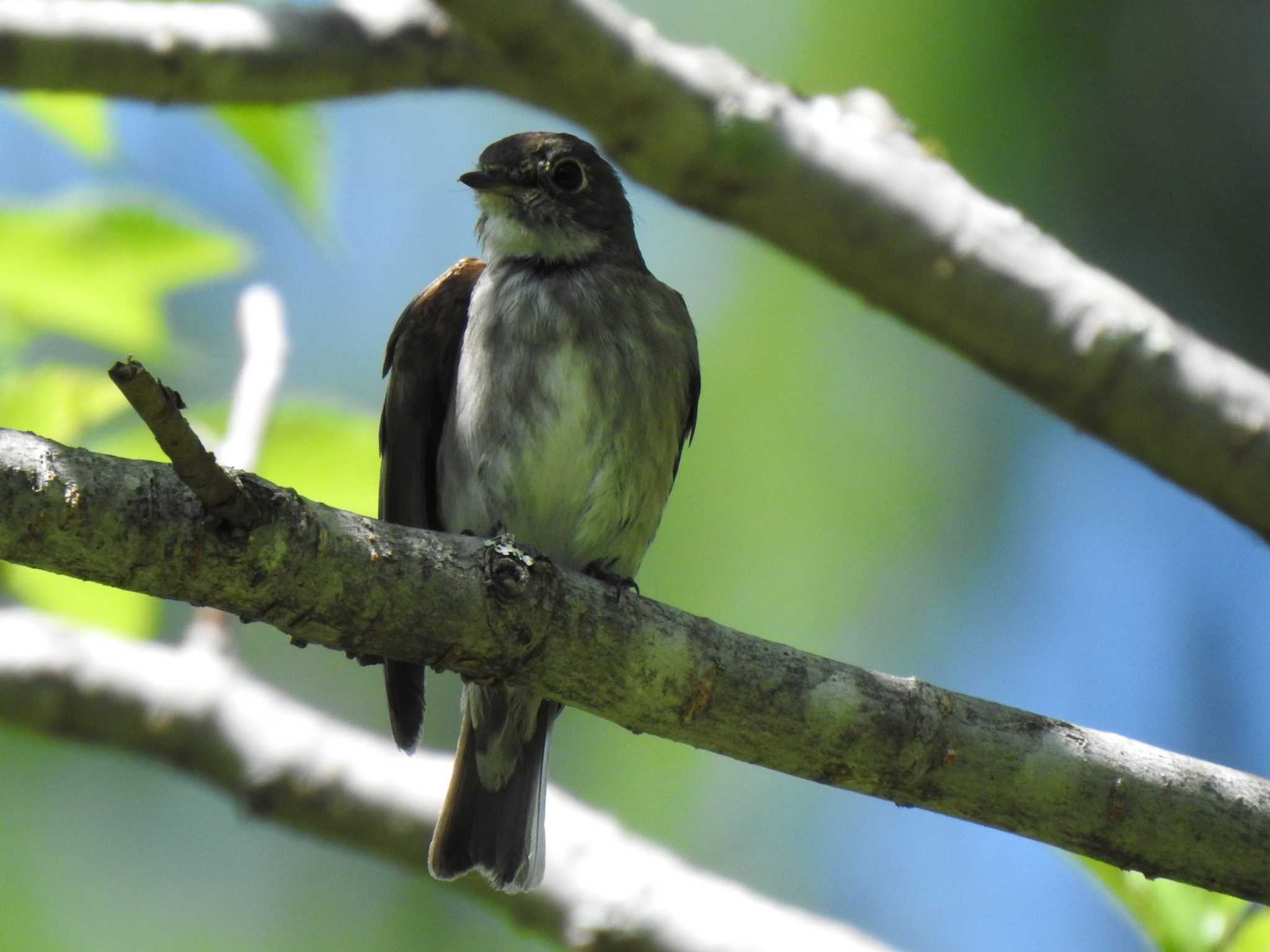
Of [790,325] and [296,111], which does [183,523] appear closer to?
[296,111]

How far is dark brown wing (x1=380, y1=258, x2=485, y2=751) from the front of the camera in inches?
206

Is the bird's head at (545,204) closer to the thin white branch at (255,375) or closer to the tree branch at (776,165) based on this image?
the thin white branch at (255,375)

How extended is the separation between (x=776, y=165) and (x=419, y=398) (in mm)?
1840

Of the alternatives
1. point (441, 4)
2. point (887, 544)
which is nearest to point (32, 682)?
point (441, 4)

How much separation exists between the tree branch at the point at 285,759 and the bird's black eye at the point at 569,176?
2.21 meters

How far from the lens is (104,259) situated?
3.90 meters

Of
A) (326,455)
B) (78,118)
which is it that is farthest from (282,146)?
(326,455)

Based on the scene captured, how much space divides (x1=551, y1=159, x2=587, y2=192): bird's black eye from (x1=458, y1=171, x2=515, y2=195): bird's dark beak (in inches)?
7.5

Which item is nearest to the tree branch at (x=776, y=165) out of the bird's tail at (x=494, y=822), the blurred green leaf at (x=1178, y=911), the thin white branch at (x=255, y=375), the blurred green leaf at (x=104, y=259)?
Result: the blurred green leaf at (x=104, y=259)

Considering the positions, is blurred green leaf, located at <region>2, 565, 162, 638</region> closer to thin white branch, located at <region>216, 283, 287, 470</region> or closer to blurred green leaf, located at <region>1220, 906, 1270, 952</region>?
thin white branch, located at <region>216, 283, 287, 470</region>

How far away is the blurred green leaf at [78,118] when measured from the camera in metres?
4.11

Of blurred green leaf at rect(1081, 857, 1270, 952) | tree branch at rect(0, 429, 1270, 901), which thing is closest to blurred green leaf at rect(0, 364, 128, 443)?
tree branch at rect(0, 429, 1270, 901)

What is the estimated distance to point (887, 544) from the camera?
8656mm

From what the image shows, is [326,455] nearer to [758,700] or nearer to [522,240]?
[758,700]
